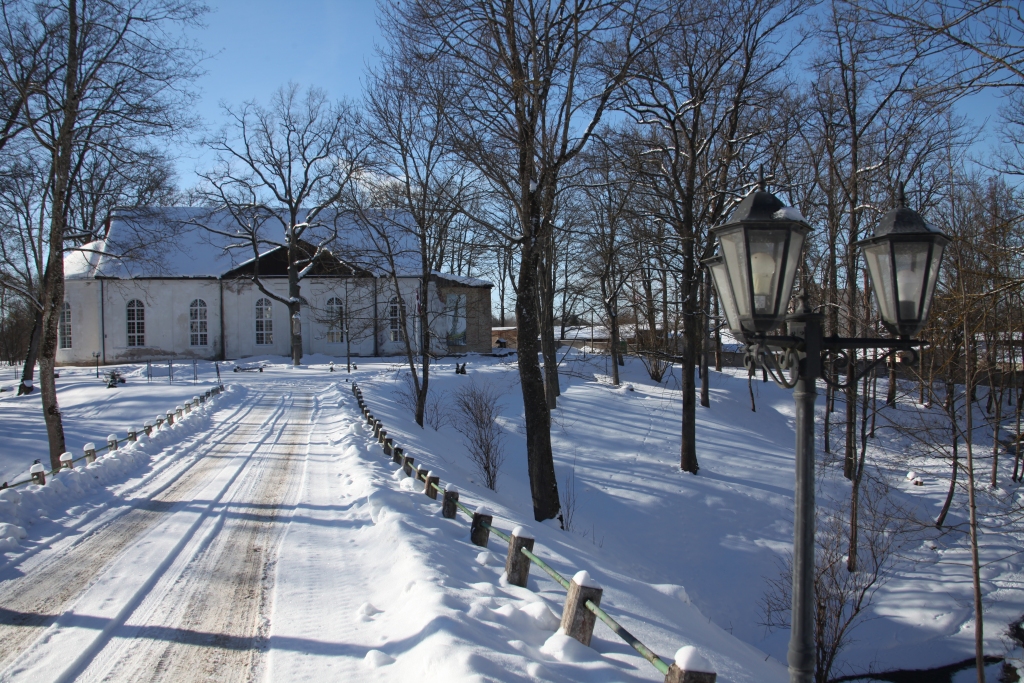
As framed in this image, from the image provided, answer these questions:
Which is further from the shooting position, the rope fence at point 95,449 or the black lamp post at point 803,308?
the rope fence at point 95,449

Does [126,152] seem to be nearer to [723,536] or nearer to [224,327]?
[723,536]

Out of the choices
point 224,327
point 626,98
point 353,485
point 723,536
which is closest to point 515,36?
point 626,98

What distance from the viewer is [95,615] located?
198 inches

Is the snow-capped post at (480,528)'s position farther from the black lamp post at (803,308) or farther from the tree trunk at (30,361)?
the tree trunk at (30,361)

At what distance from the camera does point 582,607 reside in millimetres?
4395

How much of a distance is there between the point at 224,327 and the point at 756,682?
41.3m

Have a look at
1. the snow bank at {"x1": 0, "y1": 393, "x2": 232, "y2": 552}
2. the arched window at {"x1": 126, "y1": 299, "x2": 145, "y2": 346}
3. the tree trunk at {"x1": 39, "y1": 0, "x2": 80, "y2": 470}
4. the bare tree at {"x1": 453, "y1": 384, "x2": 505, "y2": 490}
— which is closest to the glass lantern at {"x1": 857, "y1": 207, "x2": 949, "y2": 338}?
the snow bank at {"x1": 0, "y1": 393, "x2": 232, "y2": 552}

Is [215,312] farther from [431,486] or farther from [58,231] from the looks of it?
[431,486]

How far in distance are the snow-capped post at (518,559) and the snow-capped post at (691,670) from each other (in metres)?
2.26

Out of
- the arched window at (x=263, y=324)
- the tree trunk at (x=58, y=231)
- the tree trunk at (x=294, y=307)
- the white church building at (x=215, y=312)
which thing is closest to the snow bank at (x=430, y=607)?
the tree trunk at (x=58, y=231)

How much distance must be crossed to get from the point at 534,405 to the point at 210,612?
6.38 m

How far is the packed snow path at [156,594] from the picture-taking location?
4316 mm

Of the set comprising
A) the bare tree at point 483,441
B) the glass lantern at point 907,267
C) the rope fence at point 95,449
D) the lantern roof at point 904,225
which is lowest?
the bare tree at point 483,441

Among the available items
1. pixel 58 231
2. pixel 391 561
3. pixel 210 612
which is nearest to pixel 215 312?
pixel 58 231
